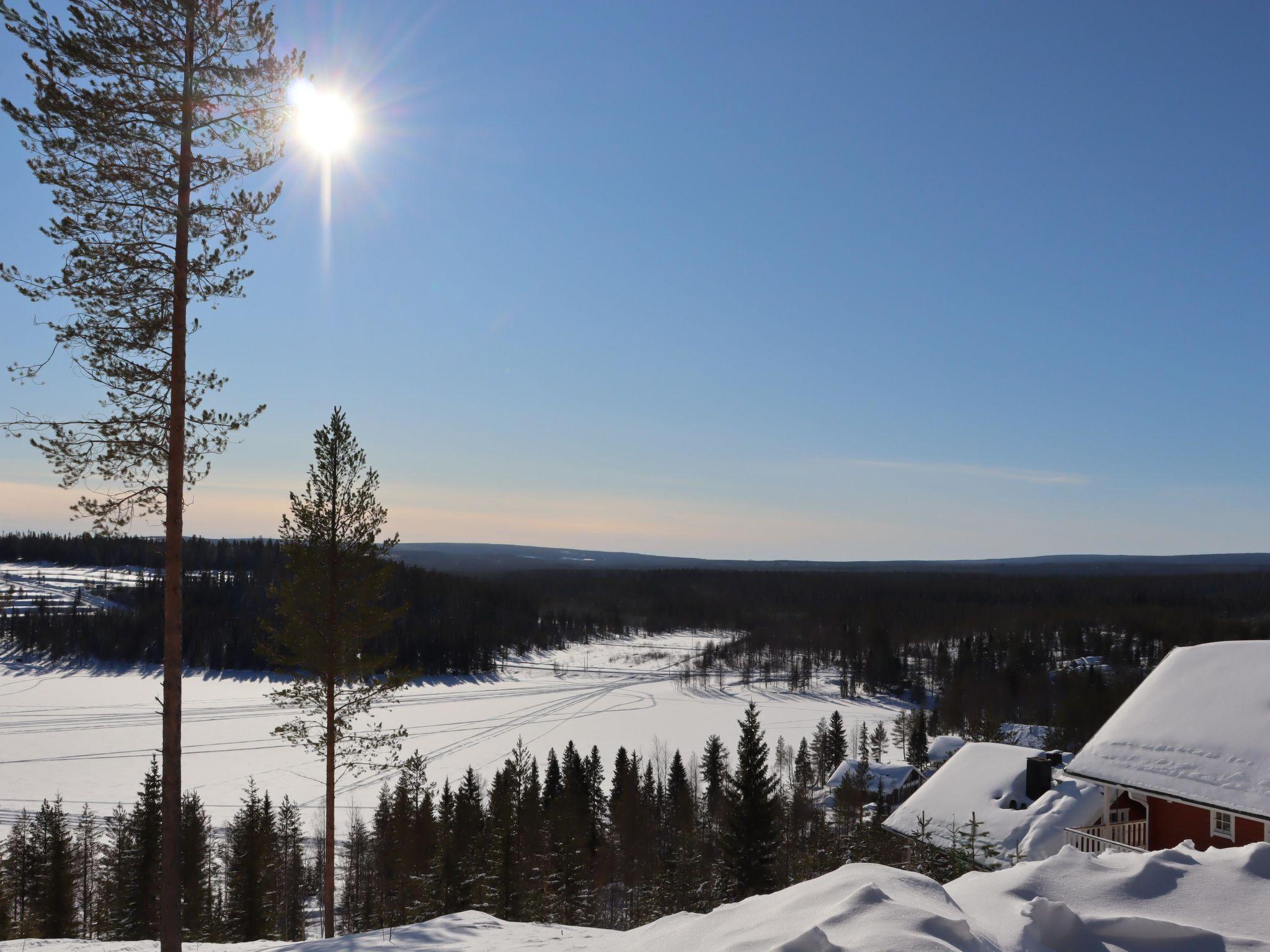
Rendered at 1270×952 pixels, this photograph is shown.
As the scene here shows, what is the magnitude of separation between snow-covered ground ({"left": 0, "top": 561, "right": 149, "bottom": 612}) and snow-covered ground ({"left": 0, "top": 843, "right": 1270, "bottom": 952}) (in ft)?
569

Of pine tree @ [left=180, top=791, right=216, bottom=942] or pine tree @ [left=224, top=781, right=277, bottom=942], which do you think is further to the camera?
pine tree @ [left=224, top=781, right=277, bottom=942]

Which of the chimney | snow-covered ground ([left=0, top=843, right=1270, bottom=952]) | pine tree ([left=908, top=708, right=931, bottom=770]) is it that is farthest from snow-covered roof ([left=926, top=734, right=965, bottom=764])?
snow-covered ground ([left=0, top=843, right=1270, bottom=952])

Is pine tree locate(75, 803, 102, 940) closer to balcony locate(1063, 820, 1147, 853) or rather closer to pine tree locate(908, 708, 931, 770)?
balcony locate(1063, 820, 1147, 853)

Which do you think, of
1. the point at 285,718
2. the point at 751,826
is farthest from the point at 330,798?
the point at 285,718

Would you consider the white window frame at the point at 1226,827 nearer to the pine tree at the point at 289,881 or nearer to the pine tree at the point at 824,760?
the pine tree at the point at 289,881

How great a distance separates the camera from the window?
12269mm

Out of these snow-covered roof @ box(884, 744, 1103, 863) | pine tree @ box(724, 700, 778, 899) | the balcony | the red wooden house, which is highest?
the red wooden house

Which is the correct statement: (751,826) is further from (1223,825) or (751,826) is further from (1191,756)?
(1191,756)

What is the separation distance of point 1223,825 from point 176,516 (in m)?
18.0

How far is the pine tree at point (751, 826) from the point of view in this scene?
2555 centimetres

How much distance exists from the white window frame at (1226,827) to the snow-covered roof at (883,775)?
45.0m

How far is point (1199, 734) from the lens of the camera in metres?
12.8

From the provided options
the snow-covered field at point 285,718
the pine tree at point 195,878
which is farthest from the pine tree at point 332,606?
the snow-covered field at point 285,718

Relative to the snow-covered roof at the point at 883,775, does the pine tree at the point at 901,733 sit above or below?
below
